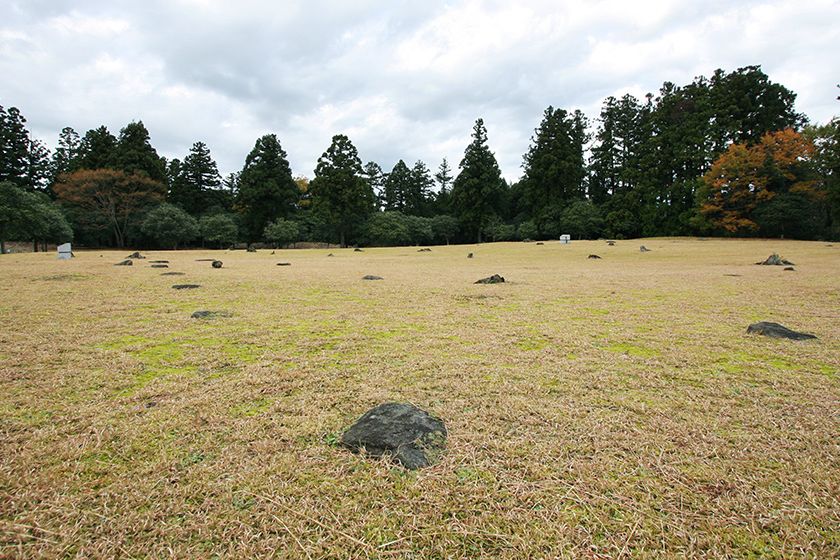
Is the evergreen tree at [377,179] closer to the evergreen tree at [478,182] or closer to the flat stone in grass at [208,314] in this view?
the evergreen tree at [478,182]

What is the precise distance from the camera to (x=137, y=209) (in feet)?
109

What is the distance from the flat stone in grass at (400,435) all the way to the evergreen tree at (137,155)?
40428 mm

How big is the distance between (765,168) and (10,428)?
36721 mm

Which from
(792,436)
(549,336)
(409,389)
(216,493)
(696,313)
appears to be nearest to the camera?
(216,493)

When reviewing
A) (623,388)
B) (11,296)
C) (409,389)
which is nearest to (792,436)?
(623,388)

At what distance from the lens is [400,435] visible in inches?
69.3

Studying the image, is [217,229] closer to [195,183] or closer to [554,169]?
[195,183]

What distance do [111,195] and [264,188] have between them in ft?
38.3

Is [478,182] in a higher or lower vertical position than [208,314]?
higher

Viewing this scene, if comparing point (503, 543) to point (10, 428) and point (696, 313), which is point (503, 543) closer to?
point (10, 428)

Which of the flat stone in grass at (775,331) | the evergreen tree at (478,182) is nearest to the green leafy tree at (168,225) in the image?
the evergreen tree at (478,182)

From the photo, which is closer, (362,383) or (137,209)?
(362,383)

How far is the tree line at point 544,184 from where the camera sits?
27078 mm

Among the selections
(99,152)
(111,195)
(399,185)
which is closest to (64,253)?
(111,195)
